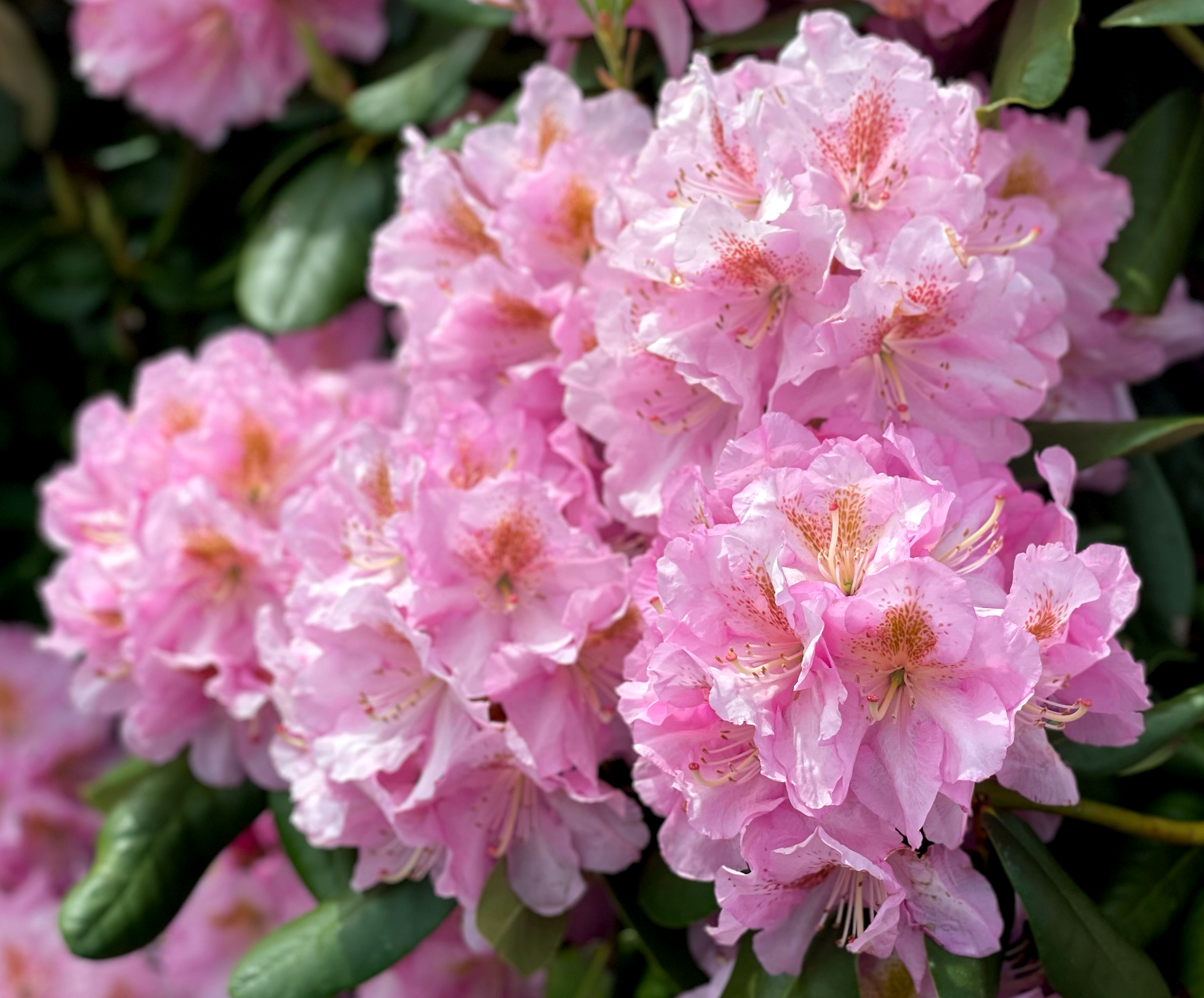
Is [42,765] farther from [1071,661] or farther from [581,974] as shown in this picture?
[1071,661]

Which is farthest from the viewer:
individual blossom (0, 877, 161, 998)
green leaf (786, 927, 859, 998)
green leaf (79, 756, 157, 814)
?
individual blossom (0, 877, 161, 998)

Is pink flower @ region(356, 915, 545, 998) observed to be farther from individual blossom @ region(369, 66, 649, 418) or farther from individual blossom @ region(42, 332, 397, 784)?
individual blossom @ region(369, 66, 649, 418)

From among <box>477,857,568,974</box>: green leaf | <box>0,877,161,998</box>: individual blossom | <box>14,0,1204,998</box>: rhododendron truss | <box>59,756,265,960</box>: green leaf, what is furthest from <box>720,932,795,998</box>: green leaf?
<box>0,877,161,998</box>: individual blossom

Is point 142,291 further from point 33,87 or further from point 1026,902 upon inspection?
point 1026,902

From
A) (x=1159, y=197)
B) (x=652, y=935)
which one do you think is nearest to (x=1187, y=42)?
(x=1159, y=197)

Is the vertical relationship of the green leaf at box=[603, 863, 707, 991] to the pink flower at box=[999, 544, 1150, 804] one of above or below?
below

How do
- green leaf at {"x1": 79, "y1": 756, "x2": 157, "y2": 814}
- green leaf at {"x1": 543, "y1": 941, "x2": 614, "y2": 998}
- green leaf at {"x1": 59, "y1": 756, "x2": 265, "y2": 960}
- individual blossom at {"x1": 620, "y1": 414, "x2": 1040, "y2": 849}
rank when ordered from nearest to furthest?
individual blossom at {"x1": 620, "y1": 414, "x2": 1040, "y2": 849}
green leaf at {"x1": 59, "y1": 756, "x2": 265, "y2": 960}
green leaf at {"x1": 543, "y1": 941, "x2": 614, "y2": 998}
green leaf at {"x1": 79, "y1": 756, "x2": 157, "y2": 814}

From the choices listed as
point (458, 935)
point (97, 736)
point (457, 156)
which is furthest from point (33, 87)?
point (458, 935)

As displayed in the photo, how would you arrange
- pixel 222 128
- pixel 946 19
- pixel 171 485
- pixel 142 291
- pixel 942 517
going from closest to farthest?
pixel 942 517
pixel 946 19
pixel 171 485
pixel 222 128
pixel 142 291
